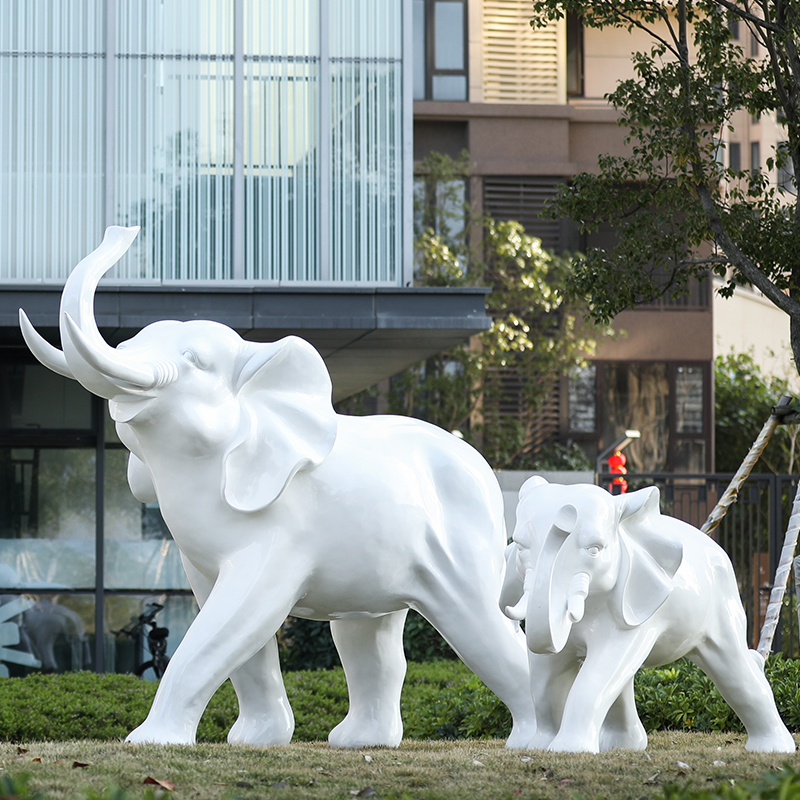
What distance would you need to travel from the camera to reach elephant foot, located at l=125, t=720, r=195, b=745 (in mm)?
4660

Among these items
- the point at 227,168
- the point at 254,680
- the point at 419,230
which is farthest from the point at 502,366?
the point at 254,680

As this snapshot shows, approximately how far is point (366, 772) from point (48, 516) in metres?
7.95

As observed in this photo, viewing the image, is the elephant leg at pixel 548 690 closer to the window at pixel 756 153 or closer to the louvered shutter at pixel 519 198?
the louvered shutter at pixel 519 198

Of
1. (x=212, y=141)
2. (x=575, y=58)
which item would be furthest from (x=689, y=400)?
(x=212, y=141)

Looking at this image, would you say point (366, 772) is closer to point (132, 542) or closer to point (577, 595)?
point (577, 595)

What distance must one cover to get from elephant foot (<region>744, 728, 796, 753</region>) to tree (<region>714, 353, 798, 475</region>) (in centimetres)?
2090

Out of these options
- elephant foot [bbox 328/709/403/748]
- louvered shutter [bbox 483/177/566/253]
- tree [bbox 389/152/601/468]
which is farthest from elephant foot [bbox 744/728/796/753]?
louvered shutter [bbox 483/177/566/253]

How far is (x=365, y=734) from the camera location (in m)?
5.49

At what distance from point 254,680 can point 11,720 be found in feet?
9.59

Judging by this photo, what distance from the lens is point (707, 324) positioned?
82.8 ft

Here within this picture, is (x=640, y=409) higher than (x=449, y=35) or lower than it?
lower

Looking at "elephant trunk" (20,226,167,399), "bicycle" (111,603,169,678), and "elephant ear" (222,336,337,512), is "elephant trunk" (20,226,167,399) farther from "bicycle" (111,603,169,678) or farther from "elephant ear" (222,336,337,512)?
"bicycle" (111,603,169,678)

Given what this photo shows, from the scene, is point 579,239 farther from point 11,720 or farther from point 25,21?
point 11,720

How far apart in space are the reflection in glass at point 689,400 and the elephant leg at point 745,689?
2025cm
